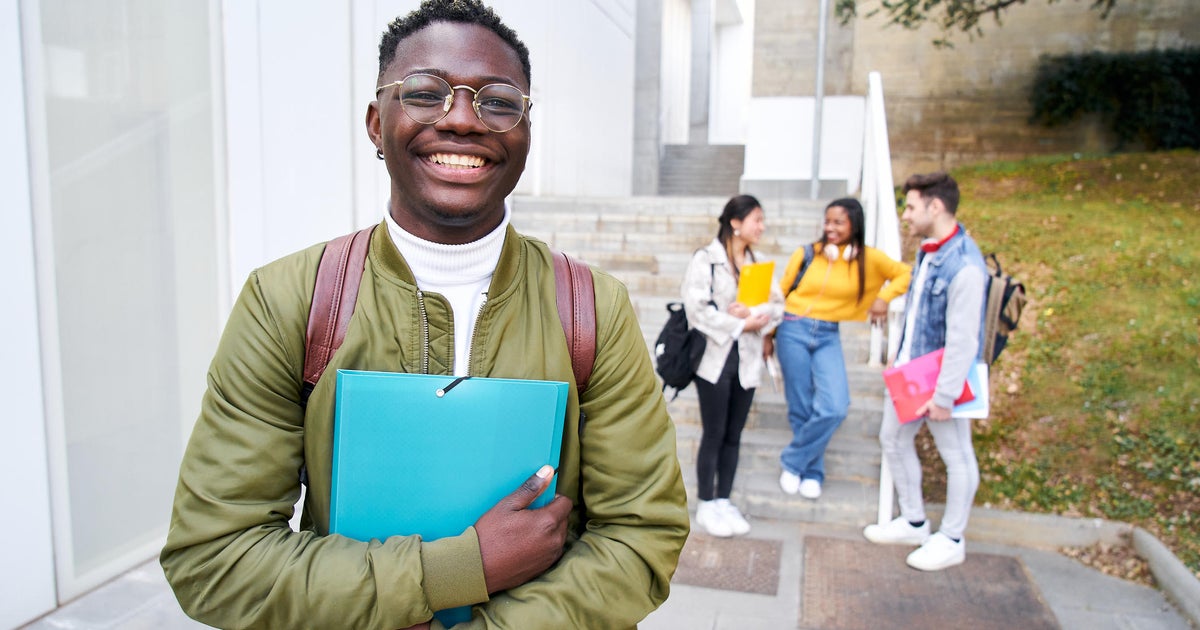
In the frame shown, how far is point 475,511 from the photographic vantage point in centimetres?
139

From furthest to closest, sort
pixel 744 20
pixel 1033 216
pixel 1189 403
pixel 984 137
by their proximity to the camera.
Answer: pixel 744 20 < pixel 984 137 < pixel 1033 216 < pixel 1189 403

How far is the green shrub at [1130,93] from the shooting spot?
13.1 metres

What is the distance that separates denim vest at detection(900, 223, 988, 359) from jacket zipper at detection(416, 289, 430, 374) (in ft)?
10.7

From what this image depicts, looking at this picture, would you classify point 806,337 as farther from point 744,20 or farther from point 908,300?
point 744,20

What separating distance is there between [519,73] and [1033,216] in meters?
9.07

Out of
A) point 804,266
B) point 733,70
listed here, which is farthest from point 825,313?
point 733,70

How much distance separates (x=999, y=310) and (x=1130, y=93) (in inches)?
467

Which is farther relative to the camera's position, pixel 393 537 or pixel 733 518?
pixel 733 518

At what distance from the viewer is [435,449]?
4.53ft

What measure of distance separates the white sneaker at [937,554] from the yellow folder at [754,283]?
5.04 feet

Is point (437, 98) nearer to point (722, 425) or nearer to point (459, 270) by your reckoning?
point (459, 270)

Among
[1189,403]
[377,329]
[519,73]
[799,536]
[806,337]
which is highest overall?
[519,73]

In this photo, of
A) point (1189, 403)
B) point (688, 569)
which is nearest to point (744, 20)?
point (1189, 403)

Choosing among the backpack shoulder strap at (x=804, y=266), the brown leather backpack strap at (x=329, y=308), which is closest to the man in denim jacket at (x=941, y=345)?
the backpack shoulder strap at (x=804, y=266)
